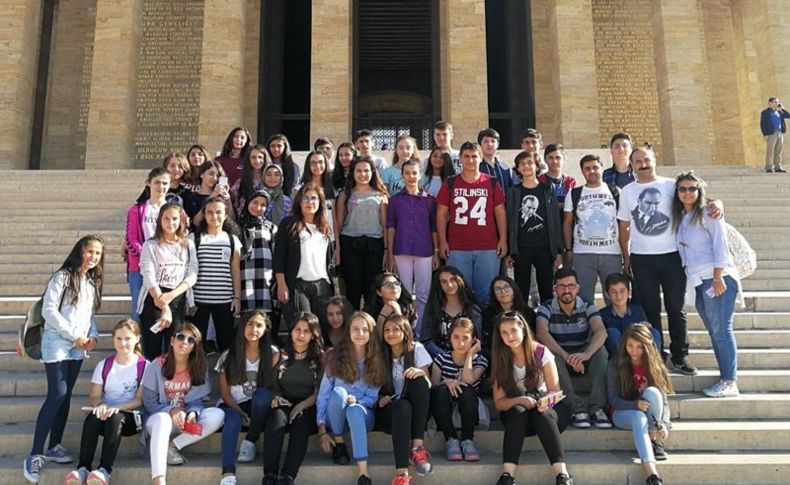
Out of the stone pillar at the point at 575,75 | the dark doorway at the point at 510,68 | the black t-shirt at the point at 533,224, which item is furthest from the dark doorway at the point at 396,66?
the black t-shirt at the point at 533,224

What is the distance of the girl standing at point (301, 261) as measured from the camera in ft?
18.1

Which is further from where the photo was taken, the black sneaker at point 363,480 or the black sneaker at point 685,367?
the black sneaker at point 685,367

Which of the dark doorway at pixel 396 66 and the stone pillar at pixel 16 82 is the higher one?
the dark doorway at pixel 396 66

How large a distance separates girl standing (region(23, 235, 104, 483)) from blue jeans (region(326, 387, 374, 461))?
1910mm

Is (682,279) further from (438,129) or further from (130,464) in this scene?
(130,464)

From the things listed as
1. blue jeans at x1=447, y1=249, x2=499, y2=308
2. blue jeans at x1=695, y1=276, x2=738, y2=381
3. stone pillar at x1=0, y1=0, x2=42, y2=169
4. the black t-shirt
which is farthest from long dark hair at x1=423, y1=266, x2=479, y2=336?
stone pillar at x1=0, y1=0, x2=42, y2=169

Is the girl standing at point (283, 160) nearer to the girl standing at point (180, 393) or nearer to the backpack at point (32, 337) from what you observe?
the girl standing at point (180, 393)

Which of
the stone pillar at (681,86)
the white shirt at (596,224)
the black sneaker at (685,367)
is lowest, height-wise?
the black sneaker at (685,367)

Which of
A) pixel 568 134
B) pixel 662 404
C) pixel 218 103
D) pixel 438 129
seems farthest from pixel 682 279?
pixel 218 103

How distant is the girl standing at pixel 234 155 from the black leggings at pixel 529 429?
411 centimetres

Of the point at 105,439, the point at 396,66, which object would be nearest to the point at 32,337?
the point at 105,439

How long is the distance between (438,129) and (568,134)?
9300 mm

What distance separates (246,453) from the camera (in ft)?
15.4

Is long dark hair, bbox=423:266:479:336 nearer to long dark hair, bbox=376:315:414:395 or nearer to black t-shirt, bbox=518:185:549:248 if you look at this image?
long dark hair, bbox=376:315:414:395
